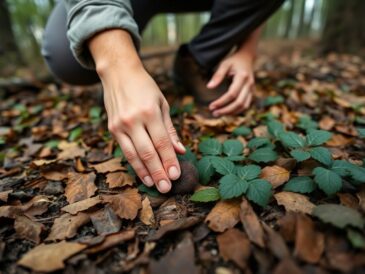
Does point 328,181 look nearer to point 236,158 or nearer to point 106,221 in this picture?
point 236,158

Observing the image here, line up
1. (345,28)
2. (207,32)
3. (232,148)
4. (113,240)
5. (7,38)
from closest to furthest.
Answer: (113,240), (232,148), (207,32), (345,28), (7,38)

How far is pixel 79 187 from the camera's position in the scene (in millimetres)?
1109

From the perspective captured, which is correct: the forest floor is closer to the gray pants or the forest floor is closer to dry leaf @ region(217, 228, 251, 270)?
dry leaf @ region(217, 228, 251, 270)

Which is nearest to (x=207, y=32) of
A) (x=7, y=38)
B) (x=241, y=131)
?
(x=241, y=131)

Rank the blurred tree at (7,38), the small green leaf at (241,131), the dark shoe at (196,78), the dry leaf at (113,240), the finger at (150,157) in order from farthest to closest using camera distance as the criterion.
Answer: the blurred tree at (7,38) < the dark shoe at (196,78) < the small green leaf at (241,131) < the finger at (150,157) < the dry leaf at (113,240)

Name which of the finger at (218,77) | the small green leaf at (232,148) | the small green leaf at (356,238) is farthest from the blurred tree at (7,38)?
the small green leaf at (356,238)

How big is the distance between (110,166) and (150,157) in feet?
1.15

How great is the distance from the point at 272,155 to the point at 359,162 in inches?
13.3

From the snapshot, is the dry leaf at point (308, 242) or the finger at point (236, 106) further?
the finger at point (236, 106)

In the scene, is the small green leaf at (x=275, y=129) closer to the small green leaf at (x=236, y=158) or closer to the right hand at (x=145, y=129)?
the small green leaf at (x=236, y=158)

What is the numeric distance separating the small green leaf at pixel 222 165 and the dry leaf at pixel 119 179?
332 mm

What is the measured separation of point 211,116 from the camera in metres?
1.64

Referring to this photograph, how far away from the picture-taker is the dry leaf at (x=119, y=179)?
3.58ft

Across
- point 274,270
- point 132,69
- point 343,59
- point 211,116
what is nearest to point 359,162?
point 274,270
